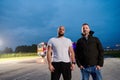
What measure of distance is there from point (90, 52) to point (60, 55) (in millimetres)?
675

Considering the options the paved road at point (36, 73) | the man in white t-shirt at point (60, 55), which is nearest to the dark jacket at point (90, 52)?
the man in white t-shirt at point (60, 55)

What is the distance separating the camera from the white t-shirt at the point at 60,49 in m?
7.32

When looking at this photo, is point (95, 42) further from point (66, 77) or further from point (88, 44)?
point (66, 77)

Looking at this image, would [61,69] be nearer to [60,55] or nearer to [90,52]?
[60,55]

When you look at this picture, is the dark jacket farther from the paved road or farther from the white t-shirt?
the paved road

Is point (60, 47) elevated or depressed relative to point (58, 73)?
elevated

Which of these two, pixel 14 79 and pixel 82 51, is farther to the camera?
pixel 14 79

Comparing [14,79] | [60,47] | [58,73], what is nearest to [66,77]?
[58,73]

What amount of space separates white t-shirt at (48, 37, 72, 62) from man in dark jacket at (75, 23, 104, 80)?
318mm

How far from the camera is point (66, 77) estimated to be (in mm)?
7434

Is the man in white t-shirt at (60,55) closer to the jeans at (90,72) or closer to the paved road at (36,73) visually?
the jeans at (90,72)

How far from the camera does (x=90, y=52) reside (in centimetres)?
714

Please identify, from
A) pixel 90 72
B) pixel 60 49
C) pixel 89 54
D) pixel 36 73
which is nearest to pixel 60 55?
pixel 60 49

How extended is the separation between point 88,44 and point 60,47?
A: 0.63 m
